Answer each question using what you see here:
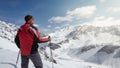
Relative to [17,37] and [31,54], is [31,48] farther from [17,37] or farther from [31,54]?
[17,37]

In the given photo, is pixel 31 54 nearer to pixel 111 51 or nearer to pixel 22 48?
pixel 22 48

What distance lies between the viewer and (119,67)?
141 meters

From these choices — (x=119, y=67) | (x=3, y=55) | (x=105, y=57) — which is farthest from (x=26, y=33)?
(x=105, y=57)

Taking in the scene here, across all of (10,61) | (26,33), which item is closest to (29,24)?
(26,33)

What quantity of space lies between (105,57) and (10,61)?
18225 centimetres

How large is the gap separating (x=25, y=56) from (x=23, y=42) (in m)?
Result: 0.54

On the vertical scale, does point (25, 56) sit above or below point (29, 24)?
below

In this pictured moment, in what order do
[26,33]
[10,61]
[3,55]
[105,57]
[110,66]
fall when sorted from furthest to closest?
[105,57] → [110,66] → [3,55] → [10,61] → [26,33]

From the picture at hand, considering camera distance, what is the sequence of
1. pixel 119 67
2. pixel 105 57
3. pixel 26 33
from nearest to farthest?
pixel 26 33, pixel 119 67, pixel 105 57

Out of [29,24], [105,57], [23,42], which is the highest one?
[105,57]

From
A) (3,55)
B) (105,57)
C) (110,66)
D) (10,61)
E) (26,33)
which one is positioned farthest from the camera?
(105,57)

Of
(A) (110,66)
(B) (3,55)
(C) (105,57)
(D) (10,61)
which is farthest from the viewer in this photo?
(C) (105,57)

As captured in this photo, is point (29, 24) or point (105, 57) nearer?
point (29, 24)

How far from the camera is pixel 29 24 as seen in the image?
7391 millimetres
